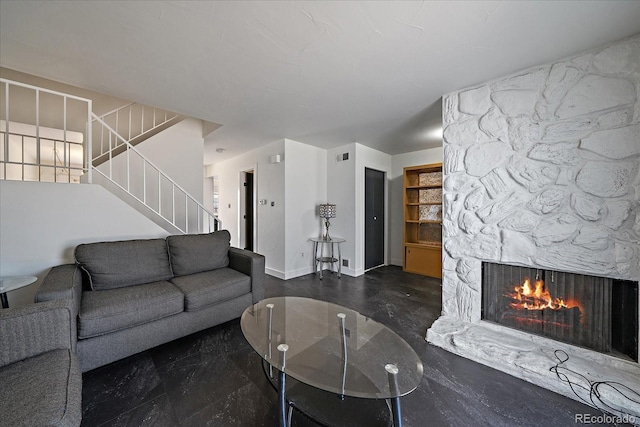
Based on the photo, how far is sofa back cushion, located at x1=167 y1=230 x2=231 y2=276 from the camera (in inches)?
94.8

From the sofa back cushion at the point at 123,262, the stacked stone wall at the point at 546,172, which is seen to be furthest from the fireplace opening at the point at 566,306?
the sofa back cushion at the point at 123,262

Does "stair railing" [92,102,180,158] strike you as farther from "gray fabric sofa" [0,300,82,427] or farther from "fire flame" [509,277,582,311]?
"fire flame" [509,277,582,311]

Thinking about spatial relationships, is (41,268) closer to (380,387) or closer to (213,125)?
(213,125)

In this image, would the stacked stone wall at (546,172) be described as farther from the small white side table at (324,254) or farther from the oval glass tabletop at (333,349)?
the small white side table at (324,254)

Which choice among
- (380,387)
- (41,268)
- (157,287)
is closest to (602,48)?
(380,387)

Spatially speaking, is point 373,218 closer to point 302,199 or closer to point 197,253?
point 302,199

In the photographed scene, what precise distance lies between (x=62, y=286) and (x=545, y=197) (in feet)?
11.5

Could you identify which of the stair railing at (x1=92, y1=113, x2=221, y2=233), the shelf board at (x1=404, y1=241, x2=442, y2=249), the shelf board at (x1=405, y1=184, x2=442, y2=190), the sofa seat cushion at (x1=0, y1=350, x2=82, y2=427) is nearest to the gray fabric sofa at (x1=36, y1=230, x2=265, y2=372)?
the sofa seat cushion at (x1=0, y1=350, x2=82, y2=427)

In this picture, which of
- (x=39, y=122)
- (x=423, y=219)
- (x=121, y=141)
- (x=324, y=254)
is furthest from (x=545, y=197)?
(x=39, y=122)

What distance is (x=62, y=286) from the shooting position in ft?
5.03

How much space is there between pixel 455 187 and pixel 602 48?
1.29 m

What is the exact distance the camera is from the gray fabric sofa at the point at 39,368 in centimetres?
81

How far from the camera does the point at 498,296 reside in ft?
6.96

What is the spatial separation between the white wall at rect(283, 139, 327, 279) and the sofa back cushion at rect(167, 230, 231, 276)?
4.23 ft
